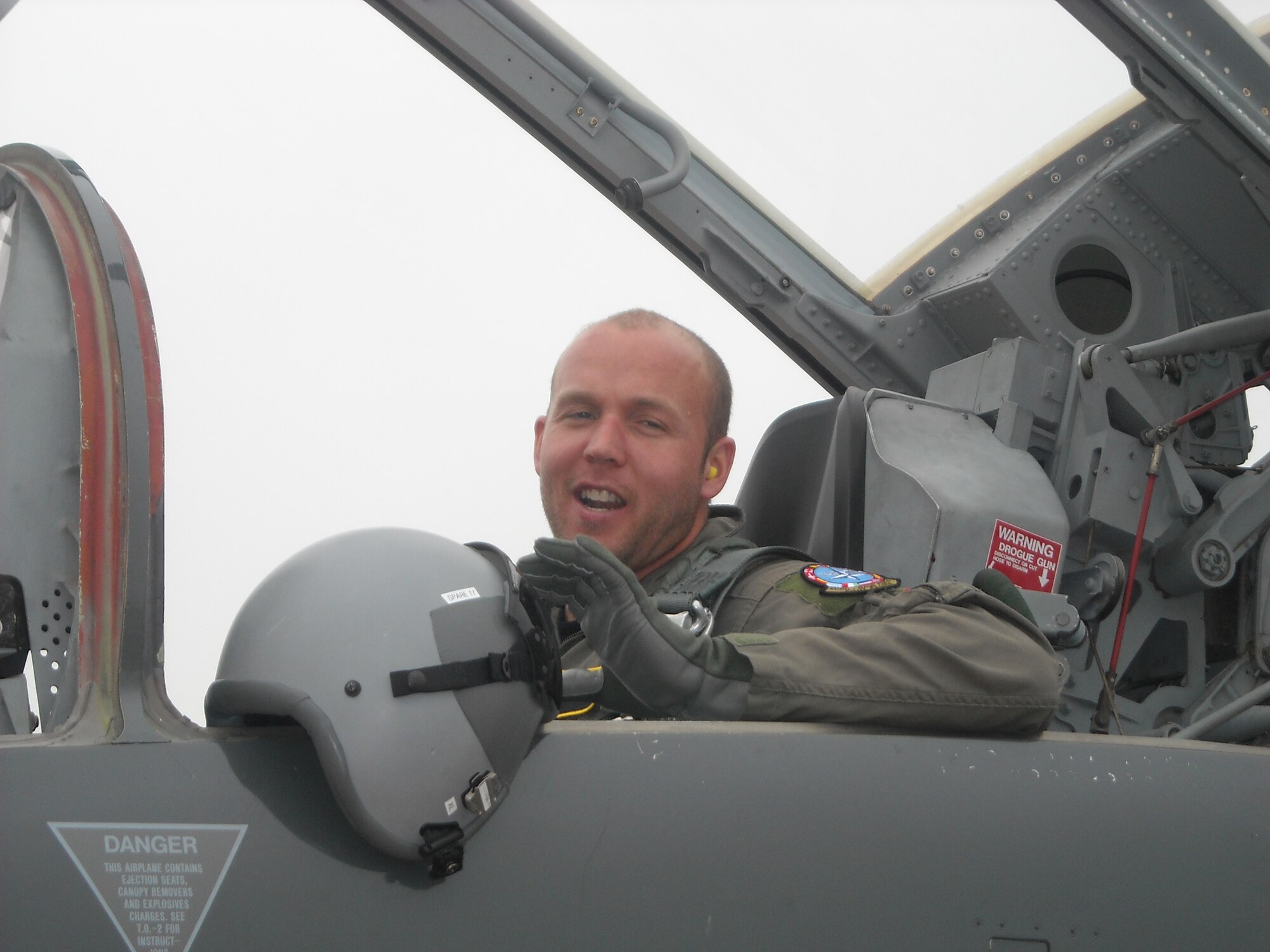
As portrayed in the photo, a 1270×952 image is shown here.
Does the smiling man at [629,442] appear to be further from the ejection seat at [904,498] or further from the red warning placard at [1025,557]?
the red warning placard at [1025,557]

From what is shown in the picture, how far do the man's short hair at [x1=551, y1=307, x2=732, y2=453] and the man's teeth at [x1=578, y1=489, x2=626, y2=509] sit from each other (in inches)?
8.2

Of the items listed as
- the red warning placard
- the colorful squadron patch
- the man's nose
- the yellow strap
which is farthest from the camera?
the red warning placard

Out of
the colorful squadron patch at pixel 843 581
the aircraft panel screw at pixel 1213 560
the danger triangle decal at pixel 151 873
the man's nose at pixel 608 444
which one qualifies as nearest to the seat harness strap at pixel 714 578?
the colorful squadron patch at pixel 843 581

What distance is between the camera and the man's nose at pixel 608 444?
181cm

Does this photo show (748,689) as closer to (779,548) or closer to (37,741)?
(779,548)

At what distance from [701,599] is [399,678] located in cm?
64

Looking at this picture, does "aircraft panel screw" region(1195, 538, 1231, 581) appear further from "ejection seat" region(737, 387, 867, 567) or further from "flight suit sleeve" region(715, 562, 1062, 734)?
"flight suit sleeve" region(715, 562, 1062, 734)

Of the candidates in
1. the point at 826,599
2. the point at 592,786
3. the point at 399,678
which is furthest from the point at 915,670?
the point at 399,678

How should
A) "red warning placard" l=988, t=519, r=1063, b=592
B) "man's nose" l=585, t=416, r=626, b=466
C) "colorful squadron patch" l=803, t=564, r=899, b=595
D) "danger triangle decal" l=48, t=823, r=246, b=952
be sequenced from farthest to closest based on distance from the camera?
1. "red warning placard" l=988, t=519, r=1063, b=592
2. "man's nose" l=585, t=416, r=626, b=466
3. "colorful squadron patch" l=803, t=564, r=899, b=595
4. "danger triangle decal" l=48, t=823, r=246, b=952

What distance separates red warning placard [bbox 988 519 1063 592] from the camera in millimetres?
1942

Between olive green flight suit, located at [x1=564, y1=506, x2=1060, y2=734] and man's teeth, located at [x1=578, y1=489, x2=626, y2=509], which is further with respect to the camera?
man's teeth, located at [x1=578, y1=489, x2=626, y2=509]

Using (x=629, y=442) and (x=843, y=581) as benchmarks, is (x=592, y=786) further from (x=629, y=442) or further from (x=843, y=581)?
(x=629, y=442)

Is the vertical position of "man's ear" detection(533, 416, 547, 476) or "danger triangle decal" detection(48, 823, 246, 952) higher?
"man's ear" detection(533, 416, 547, 476)

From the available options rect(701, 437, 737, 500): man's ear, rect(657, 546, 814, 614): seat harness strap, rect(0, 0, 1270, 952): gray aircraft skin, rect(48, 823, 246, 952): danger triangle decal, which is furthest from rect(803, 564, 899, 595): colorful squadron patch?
rect(48, 823, 246, 952): danger triangle decal
